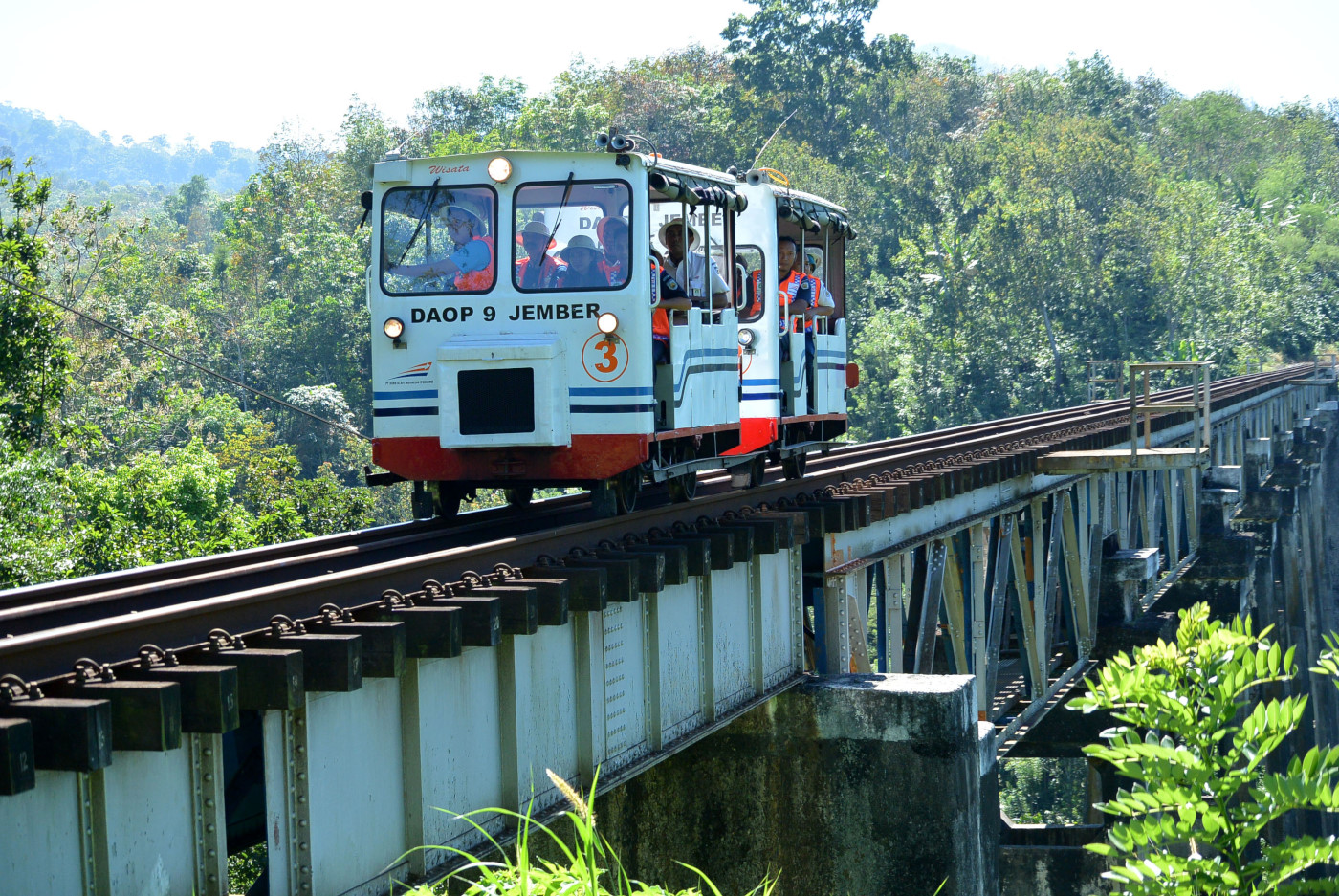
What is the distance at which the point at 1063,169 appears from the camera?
6391cm

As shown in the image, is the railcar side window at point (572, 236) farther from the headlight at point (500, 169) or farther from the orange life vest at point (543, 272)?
the headlight at point (500, 169)

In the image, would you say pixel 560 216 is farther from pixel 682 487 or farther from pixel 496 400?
pixel 682 487

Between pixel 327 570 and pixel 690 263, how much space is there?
401 centimetres

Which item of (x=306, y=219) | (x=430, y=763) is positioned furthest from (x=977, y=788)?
(x=306, y=219)

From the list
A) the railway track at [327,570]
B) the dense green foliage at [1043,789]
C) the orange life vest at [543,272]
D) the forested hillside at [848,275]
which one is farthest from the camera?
the dense green foliage at [1043,789]

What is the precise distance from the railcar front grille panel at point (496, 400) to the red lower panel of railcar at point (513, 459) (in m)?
0.30

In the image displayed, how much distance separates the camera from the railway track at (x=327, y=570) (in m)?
5.38

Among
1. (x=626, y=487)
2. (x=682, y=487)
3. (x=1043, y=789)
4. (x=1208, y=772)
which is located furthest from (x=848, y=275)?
(x=1208, y=772)

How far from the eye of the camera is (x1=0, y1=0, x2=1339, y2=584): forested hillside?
38.2 metres

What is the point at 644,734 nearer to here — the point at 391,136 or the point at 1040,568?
the point at 1040,568

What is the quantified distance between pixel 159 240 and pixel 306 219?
4396 centimetres

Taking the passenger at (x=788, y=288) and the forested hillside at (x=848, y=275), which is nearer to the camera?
the passenger at (x=788, y=288)

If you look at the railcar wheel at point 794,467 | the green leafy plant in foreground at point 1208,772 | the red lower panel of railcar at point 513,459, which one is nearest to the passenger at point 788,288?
the railcar wheel at point 794,467

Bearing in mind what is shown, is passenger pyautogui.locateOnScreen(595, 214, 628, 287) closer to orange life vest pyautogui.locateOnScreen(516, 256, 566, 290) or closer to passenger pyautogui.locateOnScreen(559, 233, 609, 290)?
passenger pyautogui.locateOnScreen(559, 233, 609, 290)
